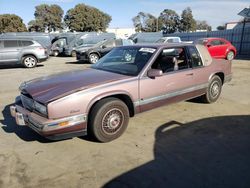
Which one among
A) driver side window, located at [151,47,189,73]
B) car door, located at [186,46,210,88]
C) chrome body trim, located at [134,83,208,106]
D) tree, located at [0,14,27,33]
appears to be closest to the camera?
chrome body trim, located at [134,83,208,106]

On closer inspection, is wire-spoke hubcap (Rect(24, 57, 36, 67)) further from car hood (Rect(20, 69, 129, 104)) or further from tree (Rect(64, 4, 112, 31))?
tree (Rect(64, 4, 112, 31))

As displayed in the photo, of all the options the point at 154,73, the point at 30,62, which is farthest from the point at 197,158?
the point at 30,62

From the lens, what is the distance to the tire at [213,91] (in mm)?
5730

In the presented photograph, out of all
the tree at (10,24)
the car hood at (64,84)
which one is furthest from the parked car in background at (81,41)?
the tree at (10,24)

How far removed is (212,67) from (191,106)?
1.06 m

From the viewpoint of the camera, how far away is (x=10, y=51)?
1339cm

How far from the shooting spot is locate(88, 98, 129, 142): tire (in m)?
3.70

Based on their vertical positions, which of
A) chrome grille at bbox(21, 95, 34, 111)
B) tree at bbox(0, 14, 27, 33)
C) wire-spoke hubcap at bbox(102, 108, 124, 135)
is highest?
tree at bbox(0, 14, 27, 33)

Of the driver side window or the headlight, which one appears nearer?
the headlight

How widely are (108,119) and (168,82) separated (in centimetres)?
149

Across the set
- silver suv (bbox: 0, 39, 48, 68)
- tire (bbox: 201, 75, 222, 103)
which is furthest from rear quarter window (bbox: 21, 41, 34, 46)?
tire (bbox: 201, 75, 222, 103)

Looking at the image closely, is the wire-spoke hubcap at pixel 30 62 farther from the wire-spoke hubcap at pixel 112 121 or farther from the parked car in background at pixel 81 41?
the wire-spoke hubcap at pixel 112 121

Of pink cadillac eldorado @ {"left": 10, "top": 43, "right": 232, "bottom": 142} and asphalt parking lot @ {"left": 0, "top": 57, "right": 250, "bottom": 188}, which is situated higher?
pink cadillac eldorado @ {"left": 10, "top": 43, "right": 232, "bottom": 142}

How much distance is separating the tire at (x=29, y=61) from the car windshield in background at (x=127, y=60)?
10.0 metres
